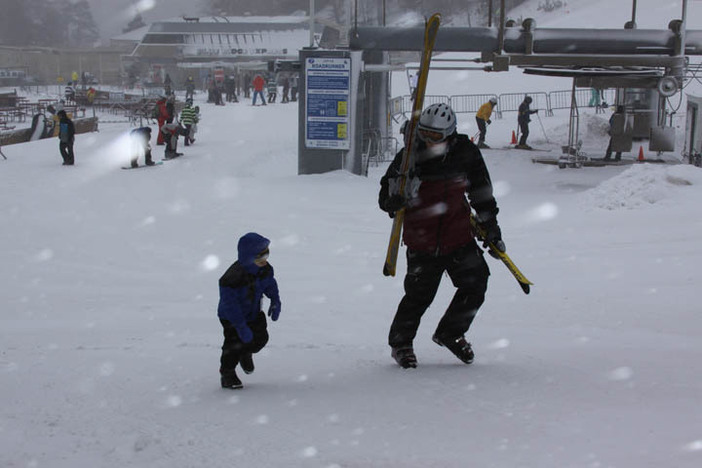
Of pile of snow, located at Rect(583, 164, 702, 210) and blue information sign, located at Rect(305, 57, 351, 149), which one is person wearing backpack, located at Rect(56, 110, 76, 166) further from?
pile of snow, located at Rect(583, 164, 702, 210)

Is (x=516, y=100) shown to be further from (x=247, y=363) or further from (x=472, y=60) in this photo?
(x=247, y=363)

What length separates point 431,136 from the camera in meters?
5.09

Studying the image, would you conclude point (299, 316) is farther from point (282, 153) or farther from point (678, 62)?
point (282, 153)

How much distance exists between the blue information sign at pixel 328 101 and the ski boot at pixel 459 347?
11930mm

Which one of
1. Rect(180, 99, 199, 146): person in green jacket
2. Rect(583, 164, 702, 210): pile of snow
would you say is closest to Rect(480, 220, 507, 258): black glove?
Rect(583, 164, 702, 210): pile of snow

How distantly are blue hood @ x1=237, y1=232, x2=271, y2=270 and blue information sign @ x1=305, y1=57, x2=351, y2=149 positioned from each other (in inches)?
485

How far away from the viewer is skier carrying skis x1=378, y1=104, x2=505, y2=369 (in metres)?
5.12

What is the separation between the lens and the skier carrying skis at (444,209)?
5.12 meters

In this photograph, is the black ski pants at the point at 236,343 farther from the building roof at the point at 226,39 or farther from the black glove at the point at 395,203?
the building roof at the point at 226,39

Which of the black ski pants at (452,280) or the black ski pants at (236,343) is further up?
the black ski pants at (452,280)

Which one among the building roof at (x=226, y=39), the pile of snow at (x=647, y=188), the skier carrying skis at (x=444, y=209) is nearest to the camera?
the skier carrying skis at (x=444, y=209)

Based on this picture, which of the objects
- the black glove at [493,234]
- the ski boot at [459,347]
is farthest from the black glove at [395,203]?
the ski boot at [459,347]

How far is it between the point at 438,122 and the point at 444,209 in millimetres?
566

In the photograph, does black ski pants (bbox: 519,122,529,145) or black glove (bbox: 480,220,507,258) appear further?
black ski pants (bbox: 519,122,529,145)
